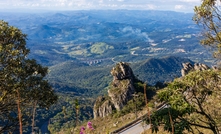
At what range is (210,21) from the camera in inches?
495

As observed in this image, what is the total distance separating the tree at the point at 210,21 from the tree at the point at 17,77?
1027 centimetres

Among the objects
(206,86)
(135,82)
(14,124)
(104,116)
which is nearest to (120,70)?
(135,82)

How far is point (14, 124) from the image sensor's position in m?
15.2

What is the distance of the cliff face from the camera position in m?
50.8

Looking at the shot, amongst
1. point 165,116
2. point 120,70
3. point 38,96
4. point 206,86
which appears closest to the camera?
point 165,116

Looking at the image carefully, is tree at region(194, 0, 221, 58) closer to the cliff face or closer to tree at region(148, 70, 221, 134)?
tree at region(148, 70, 221, 134)

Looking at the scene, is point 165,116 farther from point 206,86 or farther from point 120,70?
point 120,70

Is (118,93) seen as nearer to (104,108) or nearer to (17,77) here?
(104,108)

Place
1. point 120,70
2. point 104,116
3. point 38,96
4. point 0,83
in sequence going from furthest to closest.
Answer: point 120,70 < point 104,116 < point 38,96 < point 0,83

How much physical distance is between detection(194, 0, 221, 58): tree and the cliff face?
125 feet

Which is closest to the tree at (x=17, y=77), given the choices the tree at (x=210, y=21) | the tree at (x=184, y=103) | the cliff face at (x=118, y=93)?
the tree at (x=184, y=103)

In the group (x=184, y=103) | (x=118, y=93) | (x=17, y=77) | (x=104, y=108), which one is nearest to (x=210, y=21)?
(x=184, y=103)

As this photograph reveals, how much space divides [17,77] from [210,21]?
37.7 ft

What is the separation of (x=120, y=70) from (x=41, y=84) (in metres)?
42.2
